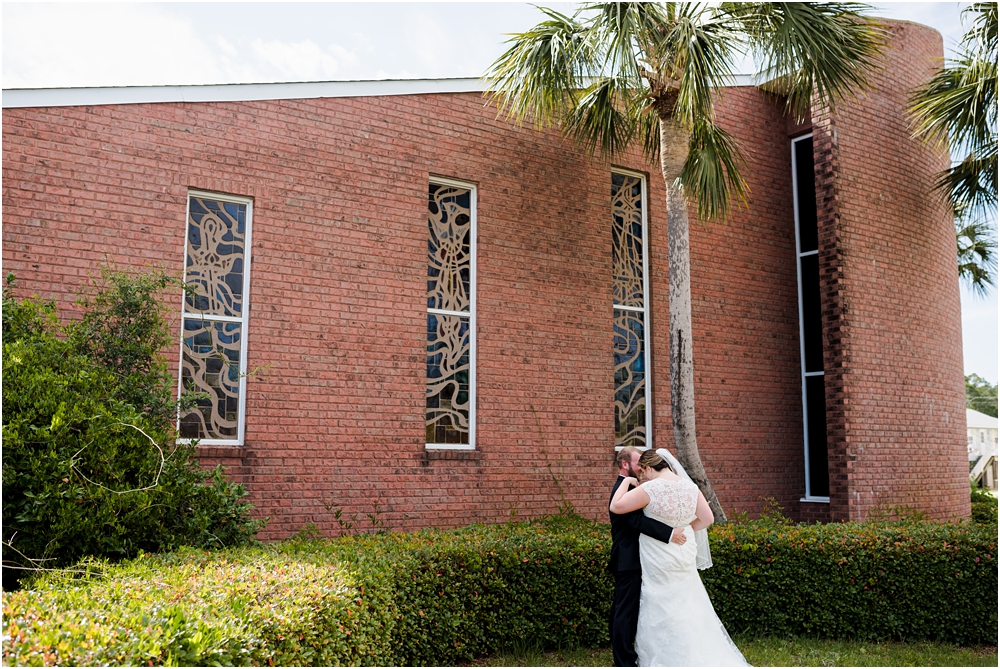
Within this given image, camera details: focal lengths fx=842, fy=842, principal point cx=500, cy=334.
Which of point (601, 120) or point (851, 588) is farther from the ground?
point (601, 120)

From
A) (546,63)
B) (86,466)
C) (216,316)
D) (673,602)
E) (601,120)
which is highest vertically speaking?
(546,63)

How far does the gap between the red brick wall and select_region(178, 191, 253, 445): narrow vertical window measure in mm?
7708

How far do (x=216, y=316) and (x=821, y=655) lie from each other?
657cm

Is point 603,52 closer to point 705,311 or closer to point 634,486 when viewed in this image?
point 705,311

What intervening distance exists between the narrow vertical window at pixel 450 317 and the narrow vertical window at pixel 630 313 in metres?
2.10

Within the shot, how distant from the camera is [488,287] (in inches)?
394

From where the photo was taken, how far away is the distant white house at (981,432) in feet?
155

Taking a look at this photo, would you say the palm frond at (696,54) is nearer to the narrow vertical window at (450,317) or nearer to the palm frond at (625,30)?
the palm frond at (625,30)

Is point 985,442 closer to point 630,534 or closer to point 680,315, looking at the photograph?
point 680,315

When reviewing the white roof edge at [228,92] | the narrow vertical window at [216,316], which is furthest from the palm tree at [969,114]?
the narrow vertical window at [216,316]

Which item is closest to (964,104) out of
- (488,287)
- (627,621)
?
(488,287)

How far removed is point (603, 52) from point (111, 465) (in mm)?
6583

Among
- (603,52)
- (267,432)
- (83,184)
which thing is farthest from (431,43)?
(267,432)

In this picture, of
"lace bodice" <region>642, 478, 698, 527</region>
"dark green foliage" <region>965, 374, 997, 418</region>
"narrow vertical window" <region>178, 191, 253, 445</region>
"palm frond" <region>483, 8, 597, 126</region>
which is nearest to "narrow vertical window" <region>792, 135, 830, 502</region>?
"palm frond" <region>483, 8, 597, 126</region>
